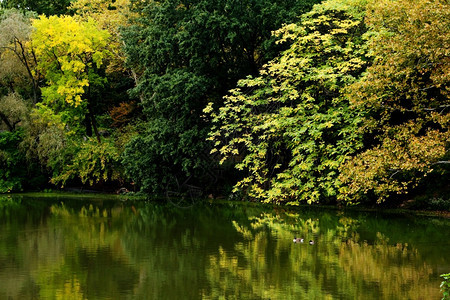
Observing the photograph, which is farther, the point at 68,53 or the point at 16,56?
the point at 16,56

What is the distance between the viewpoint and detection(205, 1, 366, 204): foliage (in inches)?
856

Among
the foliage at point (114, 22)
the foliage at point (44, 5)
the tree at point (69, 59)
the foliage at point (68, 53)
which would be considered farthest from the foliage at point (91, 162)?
the foliage at point (44, 5)

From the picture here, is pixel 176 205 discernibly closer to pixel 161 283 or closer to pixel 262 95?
pixel 262 95

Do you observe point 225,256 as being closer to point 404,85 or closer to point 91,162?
point 404,85

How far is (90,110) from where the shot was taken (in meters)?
34.7

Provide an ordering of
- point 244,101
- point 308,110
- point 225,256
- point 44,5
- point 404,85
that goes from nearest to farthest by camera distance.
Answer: point 225,256
point 404,85
point 308,110
point 244,101
point 44,5

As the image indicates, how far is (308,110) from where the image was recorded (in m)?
23.1

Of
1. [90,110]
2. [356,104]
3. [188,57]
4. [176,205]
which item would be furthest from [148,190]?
[356,104]

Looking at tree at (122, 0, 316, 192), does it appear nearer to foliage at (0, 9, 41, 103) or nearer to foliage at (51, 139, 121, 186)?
foliage at (51, 139, 121, 186)

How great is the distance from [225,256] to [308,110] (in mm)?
10175

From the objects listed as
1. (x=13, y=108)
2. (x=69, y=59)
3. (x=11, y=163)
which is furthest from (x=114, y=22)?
(x=11, y=163)

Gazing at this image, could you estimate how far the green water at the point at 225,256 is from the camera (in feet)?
37.1

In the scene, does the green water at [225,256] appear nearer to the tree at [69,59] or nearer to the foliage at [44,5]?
the tree at [69,59]

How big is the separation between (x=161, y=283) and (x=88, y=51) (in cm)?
2399
